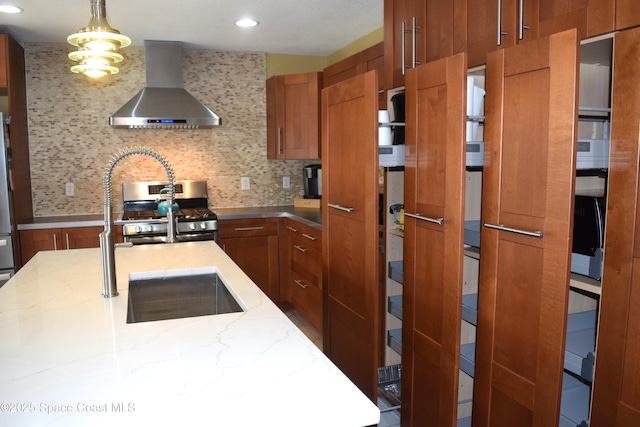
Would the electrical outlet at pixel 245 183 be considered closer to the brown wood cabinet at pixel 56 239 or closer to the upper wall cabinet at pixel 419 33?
the brown wood cabinet at pixel 56 239

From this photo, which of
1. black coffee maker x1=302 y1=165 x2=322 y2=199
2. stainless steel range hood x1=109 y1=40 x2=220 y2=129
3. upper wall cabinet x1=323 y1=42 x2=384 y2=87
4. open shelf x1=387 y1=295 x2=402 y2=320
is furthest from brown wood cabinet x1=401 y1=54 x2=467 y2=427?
black coffee maker x1=302 y1=165 x2=322 y2=199

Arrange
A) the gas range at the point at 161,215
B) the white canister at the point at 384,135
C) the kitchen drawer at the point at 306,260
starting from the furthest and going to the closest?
1. the gas range at the point at 161,215
2. the kitchen drawer at the point at 306,260
3. the white canister at the point at 384,135

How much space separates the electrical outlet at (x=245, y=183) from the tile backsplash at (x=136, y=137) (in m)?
0.03

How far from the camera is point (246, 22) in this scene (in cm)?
367

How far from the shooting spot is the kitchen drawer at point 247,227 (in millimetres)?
4238

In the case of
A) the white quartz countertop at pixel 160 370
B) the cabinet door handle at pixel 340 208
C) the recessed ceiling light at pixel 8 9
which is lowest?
the white quartz countertop at pixel 160 370

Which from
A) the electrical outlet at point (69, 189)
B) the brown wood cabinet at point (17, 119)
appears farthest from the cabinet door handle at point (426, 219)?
the electrical outlet at point (69, 189)

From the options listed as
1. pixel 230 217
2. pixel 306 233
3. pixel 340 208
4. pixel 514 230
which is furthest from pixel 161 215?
pixel 514 230

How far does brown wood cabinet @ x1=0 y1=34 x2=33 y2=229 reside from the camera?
3.72 meters

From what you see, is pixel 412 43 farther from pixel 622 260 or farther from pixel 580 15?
pixel 622 260

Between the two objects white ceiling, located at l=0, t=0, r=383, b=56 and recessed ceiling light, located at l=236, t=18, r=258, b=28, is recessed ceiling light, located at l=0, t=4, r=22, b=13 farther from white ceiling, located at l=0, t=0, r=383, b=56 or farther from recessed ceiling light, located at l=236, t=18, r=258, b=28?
recessed ceiling light, located at l=236, t=18, r=258, b=28

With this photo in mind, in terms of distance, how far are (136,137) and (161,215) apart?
2.64ft

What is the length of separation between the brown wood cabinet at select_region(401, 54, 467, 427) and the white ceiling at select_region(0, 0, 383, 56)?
1.55m

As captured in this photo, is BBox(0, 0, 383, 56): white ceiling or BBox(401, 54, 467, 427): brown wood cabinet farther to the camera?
BBox(0, 0, 383, 56): white ceiling
